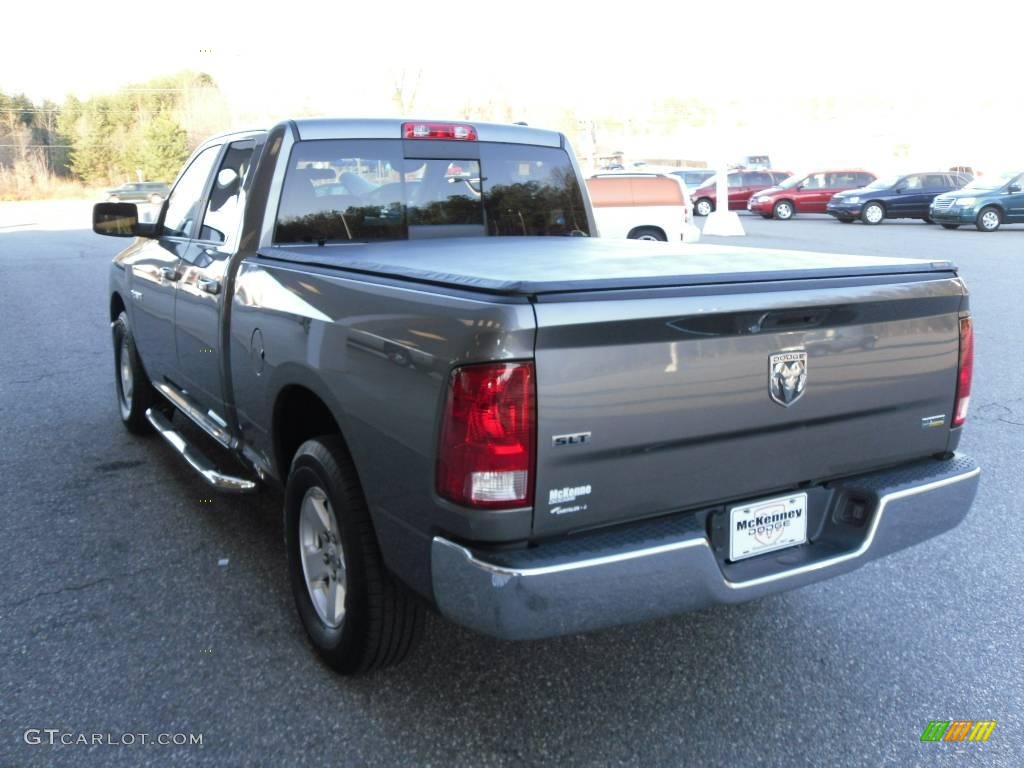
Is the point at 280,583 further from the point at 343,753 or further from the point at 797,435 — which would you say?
the point at 797,435

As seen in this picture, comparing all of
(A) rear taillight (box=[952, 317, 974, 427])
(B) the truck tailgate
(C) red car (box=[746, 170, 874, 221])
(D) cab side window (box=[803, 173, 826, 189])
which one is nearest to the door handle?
(B) the truck tailgate

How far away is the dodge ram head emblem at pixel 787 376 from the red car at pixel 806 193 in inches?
1217

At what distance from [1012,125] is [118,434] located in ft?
261

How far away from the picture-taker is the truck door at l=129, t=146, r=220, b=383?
16.3ft

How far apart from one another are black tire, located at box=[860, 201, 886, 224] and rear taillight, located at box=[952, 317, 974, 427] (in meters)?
27.7

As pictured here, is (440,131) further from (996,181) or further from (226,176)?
(996,181)

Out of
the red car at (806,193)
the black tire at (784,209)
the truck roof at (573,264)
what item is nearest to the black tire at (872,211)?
the red car at (806,193)

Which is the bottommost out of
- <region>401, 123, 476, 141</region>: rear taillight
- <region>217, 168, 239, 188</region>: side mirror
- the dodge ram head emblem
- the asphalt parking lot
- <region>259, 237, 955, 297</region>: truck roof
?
the asphalt parking lot

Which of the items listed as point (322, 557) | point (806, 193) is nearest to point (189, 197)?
point (322, 557)

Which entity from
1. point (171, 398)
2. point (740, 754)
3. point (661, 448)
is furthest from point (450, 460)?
point (171, 398)

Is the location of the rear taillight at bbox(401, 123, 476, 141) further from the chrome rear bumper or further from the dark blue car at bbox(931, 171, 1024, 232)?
the dark blue car at bbox(931, 171, 1024, 232)

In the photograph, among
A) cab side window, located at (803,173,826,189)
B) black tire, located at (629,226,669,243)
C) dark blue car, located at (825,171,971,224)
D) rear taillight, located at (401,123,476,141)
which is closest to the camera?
rear taillight, located at (401,123,476,141)

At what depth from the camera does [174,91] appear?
87875mm

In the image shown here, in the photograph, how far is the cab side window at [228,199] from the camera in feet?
14.3
